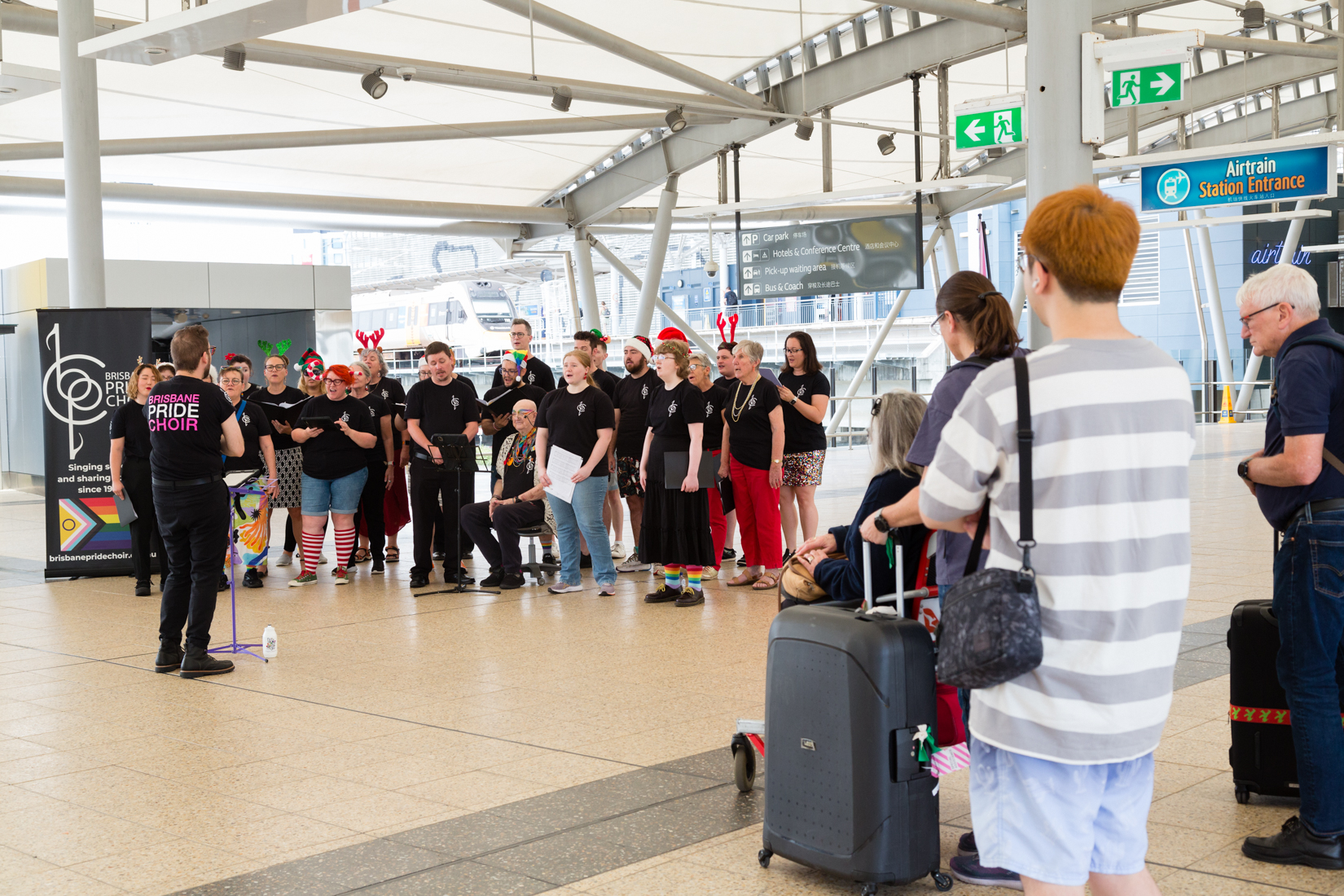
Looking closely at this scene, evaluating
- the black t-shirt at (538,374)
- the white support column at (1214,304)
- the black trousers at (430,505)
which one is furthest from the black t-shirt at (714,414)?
the white support column at (1214,304)

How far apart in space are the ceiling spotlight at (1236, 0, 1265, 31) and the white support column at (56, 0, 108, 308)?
10.8m

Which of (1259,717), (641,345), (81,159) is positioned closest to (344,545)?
(641,345)

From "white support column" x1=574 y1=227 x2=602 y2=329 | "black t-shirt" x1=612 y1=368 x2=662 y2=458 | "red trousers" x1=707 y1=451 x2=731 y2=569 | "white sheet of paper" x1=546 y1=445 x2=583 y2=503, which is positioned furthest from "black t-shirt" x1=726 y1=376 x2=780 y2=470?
"white support column" x1=574 y1=227 x2=602 y2=329

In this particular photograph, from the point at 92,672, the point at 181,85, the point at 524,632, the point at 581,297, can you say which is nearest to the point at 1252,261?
the point at 581,297

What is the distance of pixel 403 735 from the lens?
4.57 metres

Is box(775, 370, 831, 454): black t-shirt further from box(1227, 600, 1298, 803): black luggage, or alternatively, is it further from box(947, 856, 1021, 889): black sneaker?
box(947, 856, 1021, 889): black sneaker

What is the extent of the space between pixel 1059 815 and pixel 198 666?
4.83m

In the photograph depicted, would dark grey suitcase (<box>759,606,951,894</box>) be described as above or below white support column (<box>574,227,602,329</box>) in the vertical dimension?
below

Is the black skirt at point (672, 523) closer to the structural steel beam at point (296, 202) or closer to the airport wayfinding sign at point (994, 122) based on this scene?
the airport wayfinding sign at point (994, 122)

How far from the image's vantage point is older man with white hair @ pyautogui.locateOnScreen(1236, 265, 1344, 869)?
9.96 ft

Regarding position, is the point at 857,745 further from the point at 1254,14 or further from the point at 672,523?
the point at 1254,14

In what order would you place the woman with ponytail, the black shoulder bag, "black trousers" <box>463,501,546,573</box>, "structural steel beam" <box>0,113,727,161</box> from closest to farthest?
the black shoulder bag < the woman with ponytail < "black trousers" <box>463,501,546,573</box> < "structural steel beam" <box>0,113,727,161</box>

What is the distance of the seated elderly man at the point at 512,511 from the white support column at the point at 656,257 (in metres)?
8.23

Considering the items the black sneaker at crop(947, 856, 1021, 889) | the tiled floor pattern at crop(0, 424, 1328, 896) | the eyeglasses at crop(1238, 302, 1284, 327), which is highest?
the eyeglasses at crop(1238, 302, 1284, 327)
